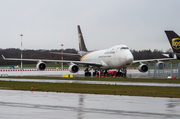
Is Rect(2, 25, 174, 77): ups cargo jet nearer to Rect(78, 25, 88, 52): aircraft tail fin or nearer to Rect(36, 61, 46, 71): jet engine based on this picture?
Rect(36, 61, 46, 71): jet engine

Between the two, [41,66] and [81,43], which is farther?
[81,43]

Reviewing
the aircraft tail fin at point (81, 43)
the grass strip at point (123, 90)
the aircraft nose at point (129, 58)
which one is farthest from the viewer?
the aircraft tail fin at point (81, 43)

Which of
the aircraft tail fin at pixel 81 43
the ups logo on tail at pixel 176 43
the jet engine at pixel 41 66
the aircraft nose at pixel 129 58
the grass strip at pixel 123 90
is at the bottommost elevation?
the grass strip at pixel 123 90

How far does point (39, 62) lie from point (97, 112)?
44.3 m

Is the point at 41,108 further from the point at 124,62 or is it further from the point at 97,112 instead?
the point at 124,62

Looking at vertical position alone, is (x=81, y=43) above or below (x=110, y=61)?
above

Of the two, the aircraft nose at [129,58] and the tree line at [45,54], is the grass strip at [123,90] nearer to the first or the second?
the aircraft nose at [129,58]

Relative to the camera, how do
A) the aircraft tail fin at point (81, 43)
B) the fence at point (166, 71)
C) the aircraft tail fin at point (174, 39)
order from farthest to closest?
the aircraft tail fin at point (81, 43)
the fence at point (166, 71)
the aircraft tail fin at point (174, 39)

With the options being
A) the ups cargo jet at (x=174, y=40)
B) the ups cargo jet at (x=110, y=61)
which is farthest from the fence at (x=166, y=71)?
the ups cargo jet at (x=174, y=40)

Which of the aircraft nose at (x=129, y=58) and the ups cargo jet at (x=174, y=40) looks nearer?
the ups cargo jet at (x=174, y=40)

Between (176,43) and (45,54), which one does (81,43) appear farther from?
(45,54)

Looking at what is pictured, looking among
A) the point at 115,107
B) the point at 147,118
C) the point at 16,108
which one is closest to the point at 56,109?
the point at 16,108

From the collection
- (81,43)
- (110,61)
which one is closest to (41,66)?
(110,61)

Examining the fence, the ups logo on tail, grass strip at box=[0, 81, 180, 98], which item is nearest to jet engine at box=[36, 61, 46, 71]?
the fence
